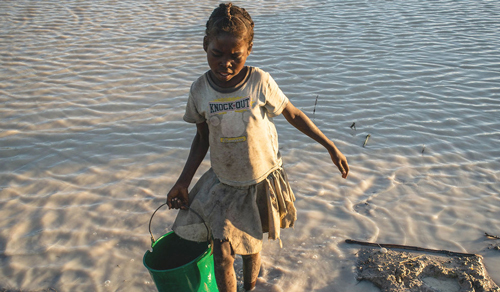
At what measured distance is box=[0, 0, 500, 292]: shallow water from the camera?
10.4 ft

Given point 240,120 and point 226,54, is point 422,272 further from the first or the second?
point 226,54

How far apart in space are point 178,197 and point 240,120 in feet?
1.89

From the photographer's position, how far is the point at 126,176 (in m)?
4.09

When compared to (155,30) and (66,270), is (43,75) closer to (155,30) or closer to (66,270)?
(155,30)

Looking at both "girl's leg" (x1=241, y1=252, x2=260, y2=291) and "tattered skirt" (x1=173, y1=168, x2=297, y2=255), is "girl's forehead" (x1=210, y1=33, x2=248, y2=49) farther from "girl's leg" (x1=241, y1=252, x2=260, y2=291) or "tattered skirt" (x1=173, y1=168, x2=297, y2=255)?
"girl's leg" (x1=241, y1=252, x2=260, y2=291)

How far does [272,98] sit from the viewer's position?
2350mm

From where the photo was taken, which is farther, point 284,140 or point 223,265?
point 284,140

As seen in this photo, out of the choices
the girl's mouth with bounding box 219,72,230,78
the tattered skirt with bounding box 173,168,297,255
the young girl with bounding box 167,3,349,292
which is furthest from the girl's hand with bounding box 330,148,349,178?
the girl's mouth with bounding box 219,72,230,78

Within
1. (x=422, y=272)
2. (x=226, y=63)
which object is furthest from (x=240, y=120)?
(x=422, y=272)

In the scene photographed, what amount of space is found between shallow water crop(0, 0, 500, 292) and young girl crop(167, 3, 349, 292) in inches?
26.7

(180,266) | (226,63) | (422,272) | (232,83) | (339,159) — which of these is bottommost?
(422,272)

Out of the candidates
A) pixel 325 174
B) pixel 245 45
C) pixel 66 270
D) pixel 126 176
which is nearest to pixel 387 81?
pixel 325 174

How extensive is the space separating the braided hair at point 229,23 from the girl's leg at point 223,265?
1.05m

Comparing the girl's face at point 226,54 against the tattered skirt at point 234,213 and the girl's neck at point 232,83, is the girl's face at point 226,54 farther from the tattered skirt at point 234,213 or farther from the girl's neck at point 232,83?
the tattered skirt at point 234,213
